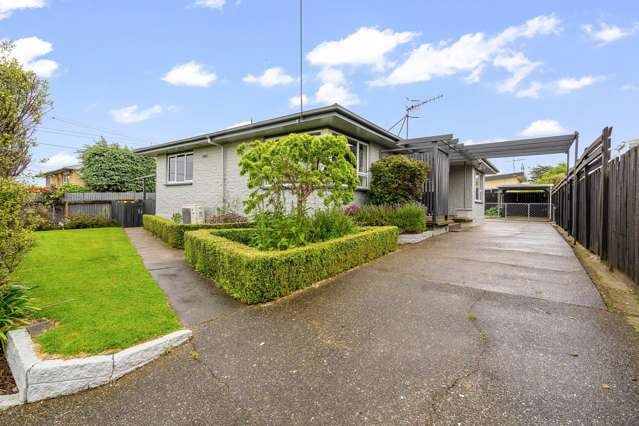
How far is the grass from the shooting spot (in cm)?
279

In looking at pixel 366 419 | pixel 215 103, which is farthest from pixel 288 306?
pixel 215 103

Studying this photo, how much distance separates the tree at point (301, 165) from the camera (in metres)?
5.40

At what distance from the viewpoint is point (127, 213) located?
600 inches

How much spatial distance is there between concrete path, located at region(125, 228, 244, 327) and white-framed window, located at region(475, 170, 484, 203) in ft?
59.2

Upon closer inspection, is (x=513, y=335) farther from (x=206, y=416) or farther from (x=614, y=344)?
(x=206, y=416)

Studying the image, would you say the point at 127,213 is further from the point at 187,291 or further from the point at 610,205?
the point at 610,205

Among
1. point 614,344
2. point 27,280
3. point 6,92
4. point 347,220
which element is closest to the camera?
point 614,344

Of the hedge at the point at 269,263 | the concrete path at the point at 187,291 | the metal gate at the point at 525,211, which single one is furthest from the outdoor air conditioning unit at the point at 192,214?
the metal gate at the point at 525,211

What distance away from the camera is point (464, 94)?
13648 millimetres

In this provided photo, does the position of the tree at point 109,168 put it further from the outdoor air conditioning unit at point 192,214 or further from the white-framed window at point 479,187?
the white-framed window at point 479,187

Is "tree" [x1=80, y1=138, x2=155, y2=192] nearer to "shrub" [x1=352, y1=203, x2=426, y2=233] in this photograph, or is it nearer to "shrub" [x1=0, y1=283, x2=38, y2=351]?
"shrub" [x1=352, y1=203, x2=426, y2=233]

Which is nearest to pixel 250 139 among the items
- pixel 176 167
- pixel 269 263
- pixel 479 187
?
pixel 176 167

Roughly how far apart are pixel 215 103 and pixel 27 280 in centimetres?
1193

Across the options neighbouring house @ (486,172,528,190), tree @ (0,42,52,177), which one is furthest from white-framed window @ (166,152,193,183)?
neighbouring house @ (486,172,528,190)
